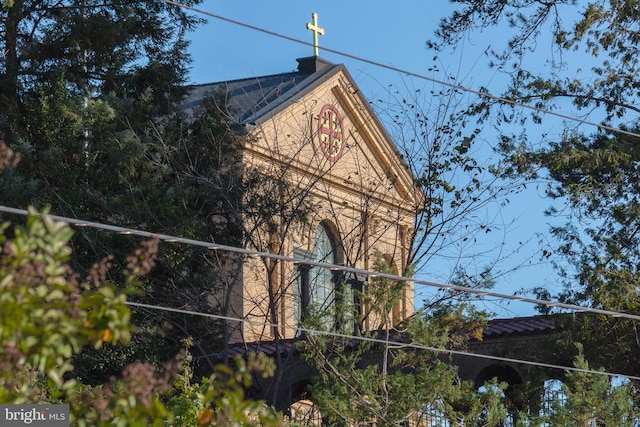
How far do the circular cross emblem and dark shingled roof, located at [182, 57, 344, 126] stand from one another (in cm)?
82

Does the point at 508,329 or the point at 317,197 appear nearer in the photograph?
the point at 508,329

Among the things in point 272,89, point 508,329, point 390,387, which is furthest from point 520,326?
point 272,89

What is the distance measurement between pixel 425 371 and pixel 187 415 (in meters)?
4.93

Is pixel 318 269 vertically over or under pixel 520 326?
over

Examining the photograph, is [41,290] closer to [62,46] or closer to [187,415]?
[187,415]

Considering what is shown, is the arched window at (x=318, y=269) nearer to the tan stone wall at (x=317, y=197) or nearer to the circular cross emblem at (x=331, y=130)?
the tan stone wall at (x=317, y=197)

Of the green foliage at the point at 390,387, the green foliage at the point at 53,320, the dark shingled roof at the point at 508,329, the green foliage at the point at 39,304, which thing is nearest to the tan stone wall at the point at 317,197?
the dark shingled roof at the point at 508,329

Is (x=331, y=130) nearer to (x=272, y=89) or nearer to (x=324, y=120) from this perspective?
(x=324, y=120)

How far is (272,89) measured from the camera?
31.7 meters

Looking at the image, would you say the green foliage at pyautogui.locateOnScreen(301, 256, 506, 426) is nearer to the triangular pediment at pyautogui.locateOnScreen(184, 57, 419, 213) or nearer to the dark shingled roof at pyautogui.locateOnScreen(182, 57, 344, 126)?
the triangular pediment at pyautogui.locateOnScreen(184, 57, 419, 213)

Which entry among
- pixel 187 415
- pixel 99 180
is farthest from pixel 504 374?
pixel 187 415

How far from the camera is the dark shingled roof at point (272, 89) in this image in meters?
29.5

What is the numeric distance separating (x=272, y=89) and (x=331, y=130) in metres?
1.83

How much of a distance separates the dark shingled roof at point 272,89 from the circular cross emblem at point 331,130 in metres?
0.82
